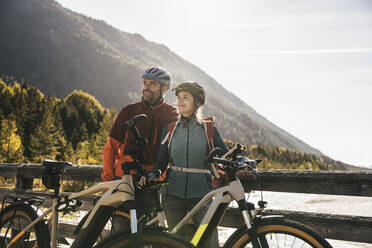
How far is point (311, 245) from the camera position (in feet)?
6.40

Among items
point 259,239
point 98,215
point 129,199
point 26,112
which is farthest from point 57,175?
point 26,112

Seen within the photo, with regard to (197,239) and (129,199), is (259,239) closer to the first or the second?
(197,239)

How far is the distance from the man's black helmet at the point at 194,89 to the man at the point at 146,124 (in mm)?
400

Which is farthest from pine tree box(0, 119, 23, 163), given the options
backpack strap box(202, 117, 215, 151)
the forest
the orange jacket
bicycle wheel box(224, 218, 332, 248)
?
bicycle wheel box(224, 218, 332, 248)

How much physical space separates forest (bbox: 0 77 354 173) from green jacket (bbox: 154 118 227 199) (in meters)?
16.3

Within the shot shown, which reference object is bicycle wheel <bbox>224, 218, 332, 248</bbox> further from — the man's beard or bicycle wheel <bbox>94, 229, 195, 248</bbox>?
the man's beard

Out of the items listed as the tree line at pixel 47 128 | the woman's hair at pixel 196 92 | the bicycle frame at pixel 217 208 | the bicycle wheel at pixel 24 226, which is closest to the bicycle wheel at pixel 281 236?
the bicycle frame at pixel 217 208

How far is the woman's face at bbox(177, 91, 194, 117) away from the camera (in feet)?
9.31

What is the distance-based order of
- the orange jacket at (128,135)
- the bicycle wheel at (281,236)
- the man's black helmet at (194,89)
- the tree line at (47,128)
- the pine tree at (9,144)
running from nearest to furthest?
the bicycle wheel at (281,236), the man's black helmet at (194,89), the orange jacket at (128,135), the pine tree at (9,144), the tree line at (47,128)

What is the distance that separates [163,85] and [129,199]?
1.43 meters

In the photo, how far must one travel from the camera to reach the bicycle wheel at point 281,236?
1.94 meters

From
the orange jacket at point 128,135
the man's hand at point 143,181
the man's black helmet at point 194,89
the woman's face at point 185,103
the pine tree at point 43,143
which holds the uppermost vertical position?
the man's black helmet at point 194,89

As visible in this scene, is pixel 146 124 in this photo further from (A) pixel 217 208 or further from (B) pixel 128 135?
(A) pixel 217 208

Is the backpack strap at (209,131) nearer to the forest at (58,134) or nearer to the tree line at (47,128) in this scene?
the forest at (58,134)
